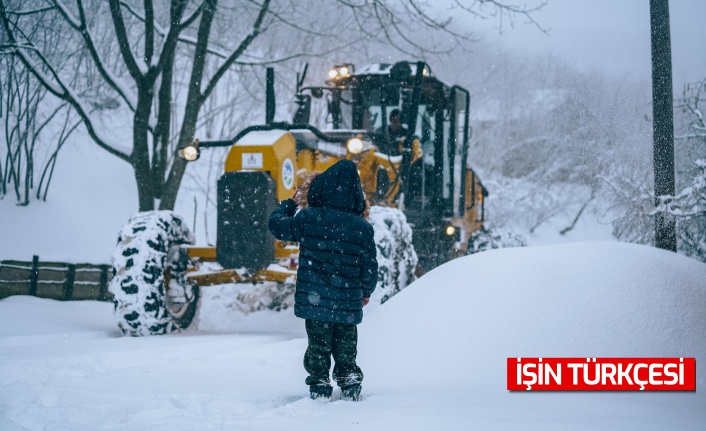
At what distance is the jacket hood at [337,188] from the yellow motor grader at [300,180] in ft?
7.17

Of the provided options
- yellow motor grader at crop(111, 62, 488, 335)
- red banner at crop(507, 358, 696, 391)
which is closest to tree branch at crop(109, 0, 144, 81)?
yellow motor grader at crop(111, 62, 488, 335)

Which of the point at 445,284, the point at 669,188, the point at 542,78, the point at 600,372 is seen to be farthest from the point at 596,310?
the point at 542,78

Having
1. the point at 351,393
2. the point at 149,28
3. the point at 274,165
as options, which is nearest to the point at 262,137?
the point at 274,165

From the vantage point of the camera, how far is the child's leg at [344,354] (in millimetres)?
3824

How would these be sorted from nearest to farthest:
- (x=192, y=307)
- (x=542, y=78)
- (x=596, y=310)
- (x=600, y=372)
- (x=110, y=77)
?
(x=600, y=372) → (x=596, y=310) → (x=192, y=307) → (x=110, y=77) → (x=542, y=78)

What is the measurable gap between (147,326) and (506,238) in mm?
7586

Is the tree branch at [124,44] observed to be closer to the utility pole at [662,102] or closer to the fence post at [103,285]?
the fence post at [103,285]

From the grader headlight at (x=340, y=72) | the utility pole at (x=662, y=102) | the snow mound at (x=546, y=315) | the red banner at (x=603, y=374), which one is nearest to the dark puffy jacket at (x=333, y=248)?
the snow mound at (x=546, y=315)

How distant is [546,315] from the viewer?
13.8 feet

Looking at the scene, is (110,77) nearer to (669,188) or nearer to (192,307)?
(192,307)

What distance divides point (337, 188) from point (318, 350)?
97 centimetres

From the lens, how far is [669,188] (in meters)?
6.42

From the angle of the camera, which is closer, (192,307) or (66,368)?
(66,368)

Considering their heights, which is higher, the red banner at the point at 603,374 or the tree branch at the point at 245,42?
the tree branch at the point at 245,42
